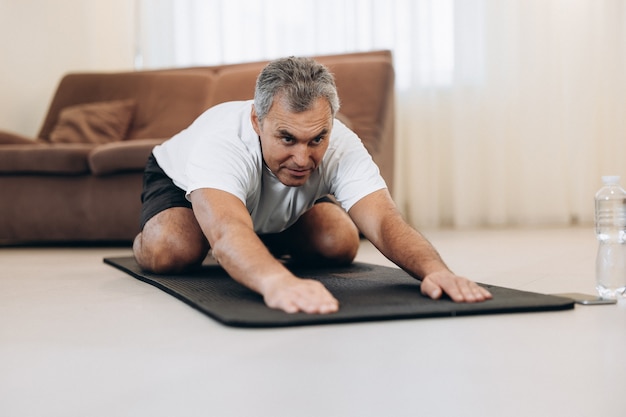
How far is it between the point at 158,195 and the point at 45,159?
1534 mm

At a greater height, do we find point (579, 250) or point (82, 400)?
point (82, 400)

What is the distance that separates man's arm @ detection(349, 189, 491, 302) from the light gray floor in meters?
0.13

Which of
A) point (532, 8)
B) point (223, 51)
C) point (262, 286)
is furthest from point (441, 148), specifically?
point (262, 286)

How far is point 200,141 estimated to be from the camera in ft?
7.01

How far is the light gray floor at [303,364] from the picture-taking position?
3.59 ft

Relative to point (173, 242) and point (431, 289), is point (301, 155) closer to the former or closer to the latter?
point (431, 289)

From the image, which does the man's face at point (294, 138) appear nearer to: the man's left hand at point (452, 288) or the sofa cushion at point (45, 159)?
the man's left hand at point (452, 288)

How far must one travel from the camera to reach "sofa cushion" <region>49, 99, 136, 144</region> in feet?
15.1

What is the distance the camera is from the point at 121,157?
3779mm

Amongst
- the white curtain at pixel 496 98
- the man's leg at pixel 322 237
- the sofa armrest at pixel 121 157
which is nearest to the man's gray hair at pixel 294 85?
the man's leg at pixel 322 237

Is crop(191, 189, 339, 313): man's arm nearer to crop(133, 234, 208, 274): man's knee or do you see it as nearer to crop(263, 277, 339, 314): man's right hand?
crop(263, 277, 339, 314): man's right hand

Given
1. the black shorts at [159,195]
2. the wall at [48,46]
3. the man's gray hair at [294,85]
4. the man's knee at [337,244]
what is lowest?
the man's knee at [337,244]

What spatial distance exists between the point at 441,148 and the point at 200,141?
3126 mm

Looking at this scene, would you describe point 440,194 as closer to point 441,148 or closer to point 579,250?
point 441,148
